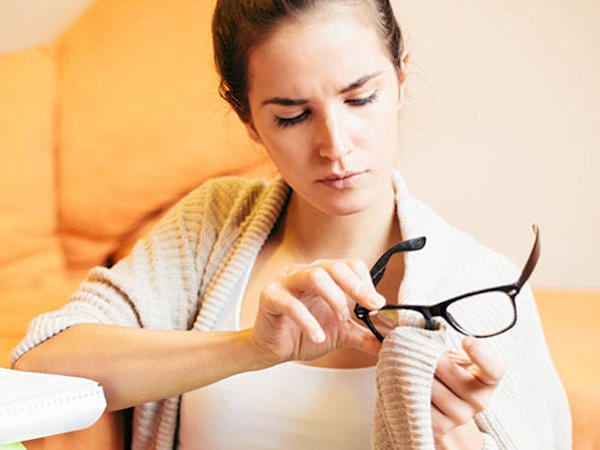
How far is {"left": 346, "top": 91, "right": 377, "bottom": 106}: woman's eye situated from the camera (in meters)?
0.94

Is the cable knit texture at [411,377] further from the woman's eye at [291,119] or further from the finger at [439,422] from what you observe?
the woman's eye at [291,119]

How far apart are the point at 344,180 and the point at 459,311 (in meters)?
0.19

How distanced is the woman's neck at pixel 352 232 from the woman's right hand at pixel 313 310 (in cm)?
18

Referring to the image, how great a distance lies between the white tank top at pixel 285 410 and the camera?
1.00m

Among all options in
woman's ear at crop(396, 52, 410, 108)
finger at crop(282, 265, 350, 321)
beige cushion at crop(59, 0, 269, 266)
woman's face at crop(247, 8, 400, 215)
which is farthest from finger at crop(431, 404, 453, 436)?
beige cushion at crop(59, 0, 269, 266)

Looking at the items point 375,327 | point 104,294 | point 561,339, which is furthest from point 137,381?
point 561,339

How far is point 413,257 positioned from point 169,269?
301 mm

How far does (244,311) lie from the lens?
108 cm

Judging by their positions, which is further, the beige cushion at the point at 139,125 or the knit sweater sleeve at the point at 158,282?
the beige cushion at the point at 139,125

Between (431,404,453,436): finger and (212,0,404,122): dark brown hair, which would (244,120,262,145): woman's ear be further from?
(431,404,453,436): finger

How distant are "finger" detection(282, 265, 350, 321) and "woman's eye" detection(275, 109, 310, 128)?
203 mm

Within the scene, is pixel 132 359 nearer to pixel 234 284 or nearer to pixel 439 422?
pixel 234 284

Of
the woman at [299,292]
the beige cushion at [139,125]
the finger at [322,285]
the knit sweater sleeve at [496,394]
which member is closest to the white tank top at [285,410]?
the woman at [299,292]

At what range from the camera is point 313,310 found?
0.88 meters
